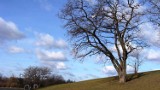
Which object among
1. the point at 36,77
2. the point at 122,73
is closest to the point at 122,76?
the point at 122,73

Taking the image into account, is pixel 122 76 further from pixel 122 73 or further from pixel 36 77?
pixel 36 77

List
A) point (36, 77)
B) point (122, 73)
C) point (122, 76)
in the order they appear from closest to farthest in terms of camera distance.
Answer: point (122, 76)
point (122, 73)
point (36, 77)

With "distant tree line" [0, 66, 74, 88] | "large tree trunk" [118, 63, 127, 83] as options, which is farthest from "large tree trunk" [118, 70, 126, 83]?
"distant tree line" [0, 66, 74, 88]

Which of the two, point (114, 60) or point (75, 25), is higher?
point (75, 25)

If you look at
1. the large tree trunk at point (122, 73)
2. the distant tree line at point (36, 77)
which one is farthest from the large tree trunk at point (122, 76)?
the distant tree line at point (36, 77)

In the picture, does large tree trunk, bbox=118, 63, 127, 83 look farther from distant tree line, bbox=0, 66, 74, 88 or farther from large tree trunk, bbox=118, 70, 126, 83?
distant tree line, bbox=0, 66, 74, 88

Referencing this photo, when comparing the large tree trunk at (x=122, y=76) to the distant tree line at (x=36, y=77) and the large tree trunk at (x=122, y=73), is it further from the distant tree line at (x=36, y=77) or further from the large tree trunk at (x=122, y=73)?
the distant tree line at (x=36, y=77)

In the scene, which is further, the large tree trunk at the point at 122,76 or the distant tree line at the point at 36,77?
the distant tree line at the point at 36,77

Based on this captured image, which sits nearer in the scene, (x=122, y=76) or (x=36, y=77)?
(x=122, y=76)

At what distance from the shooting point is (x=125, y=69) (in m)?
42.0

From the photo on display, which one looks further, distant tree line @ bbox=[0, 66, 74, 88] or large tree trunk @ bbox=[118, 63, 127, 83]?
distant tree line @ bbox=[0, 66, 74, 88]

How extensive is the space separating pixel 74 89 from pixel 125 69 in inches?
279

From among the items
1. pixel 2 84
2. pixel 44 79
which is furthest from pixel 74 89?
pixel 44 79

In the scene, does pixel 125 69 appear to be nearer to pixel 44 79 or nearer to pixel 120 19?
pixel 120 19
